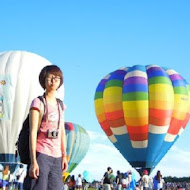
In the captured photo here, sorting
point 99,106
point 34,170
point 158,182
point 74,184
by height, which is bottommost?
point 34,170

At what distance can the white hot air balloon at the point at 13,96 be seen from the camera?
88.7 ft

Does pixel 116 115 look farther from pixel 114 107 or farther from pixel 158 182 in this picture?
pixel 158 182

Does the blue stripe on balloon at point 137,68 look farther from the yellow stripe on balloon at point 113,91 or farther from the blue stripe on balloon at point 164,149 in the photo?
the blue stripe on balloon at point 164,149

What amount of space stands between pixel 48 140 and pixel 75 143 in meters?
32.8

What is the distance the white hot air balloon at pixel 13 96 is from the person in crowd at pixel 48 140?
22.5m

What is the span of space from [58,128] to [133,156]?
79.0ft

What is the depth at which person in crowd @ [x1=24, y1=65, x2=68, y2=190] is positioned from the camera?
14.4 feet

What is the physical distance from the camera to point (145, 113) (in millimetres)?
27312

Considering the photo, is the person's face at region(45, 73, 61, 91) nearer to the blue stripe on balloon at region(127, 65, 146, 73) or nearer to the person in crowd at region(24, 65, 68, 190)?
the person in crowd at region(24, 65, 68, 190)

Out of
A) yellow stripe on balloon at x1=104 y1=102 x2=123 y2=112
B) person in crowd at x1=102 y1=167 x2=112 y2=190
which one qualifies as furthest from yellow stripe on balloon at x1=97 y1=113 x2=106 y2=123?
person in crowd at x1=102 y1=167 x2=112 y2=190

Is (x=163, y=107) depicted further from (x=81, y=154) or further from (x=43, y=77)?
(x=43, y=77)

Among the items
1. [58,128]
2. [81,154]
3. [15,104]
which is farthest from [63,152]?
[81,154]

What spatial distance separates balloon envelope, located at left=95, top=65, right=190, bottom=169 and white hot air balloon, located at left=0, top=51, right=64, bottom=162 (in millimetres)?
4651

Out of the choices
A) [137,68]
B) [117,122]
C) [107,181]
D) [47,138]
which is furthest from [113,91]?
[47,138]
